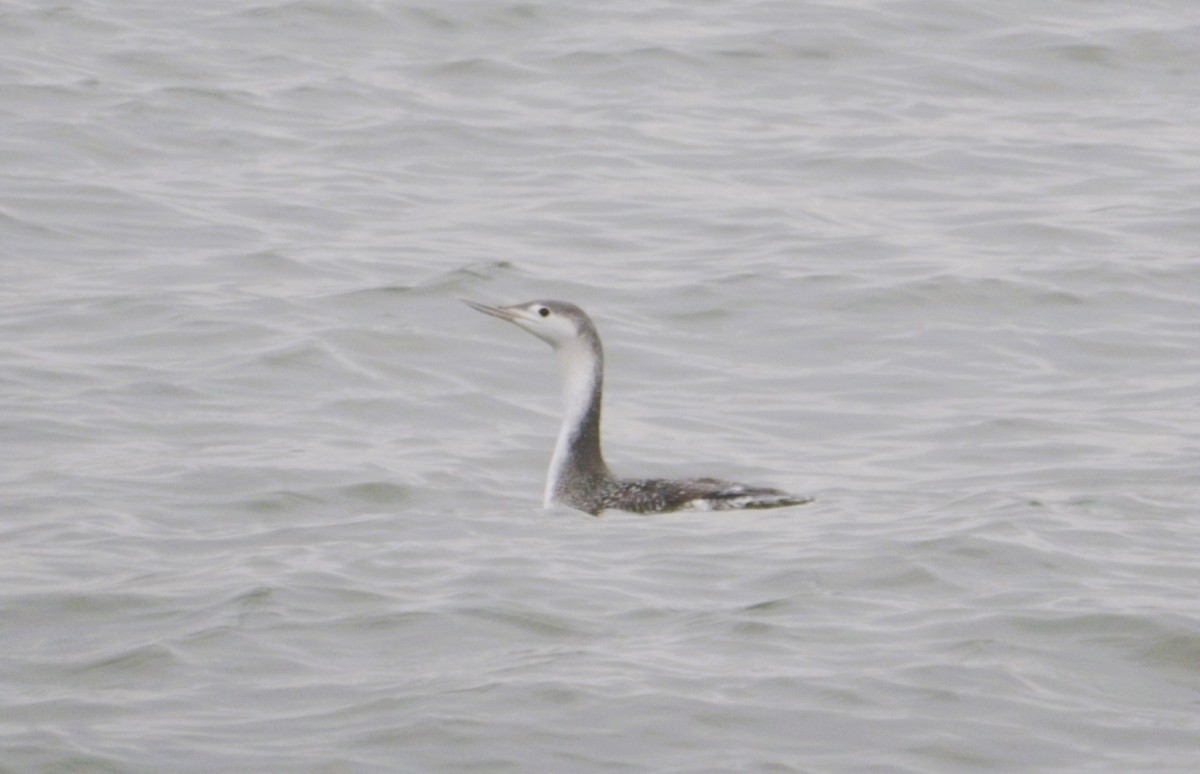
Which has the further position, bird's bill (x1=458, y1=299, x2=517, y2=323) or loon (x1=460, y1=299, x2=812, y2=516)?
bird's bill (x1=458, y1=299, x2=517, y2=323)

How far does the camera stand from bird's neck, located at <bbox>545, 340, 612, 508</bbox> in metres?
10.7

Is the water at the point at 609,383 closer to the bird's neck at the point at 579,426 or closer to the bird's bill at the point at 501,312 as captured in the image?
the bird's neck at the point at 579,426

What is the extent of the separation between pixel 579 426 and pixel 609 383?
4.96 ft

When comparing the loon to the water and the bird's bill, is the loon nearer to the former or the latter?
the bird's bill

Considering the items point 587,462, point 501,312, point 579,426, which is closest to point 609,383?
point 579,426

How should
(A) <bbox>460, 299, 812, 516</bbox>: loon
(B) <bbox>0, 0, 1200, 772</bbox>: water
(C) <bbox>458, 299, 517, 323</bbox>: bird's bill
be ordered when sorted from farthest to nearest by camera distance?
(C) <bbox>458, 299, 517, 323</bbox>: bird's bill → (A) <bbox>460, 299, 812, 516</bbox>: loon → (B) <bbox>0, 0, 1200, 772</bbox>: water

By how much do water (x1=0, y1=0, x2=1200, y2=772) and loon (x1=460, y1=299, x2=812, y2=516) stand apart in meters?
0.20

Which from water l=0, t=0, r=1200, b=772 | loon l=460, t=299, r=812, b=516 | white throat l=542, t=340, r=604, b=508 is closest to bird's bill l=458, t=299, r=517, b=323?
loon l=460, t=299, r=812, b=516

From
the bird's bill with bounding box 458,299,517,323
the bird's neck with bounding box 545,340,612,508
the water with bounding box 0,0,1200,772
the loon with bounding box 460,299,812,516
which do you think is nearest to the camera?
the water with bounding box 0,0,1200,772

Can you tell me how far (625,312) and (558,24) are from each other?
22.1 feet

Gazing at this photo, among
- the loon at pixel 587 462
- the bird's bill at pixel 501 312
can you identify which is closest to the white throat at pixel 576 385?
the loon at pixel 587 462

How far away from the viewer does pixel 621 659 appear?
7711 mm

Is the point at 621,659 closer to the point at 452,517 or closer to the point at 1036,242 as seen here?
the point at 452,517

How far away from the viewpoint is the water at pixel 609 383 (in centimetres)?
730
